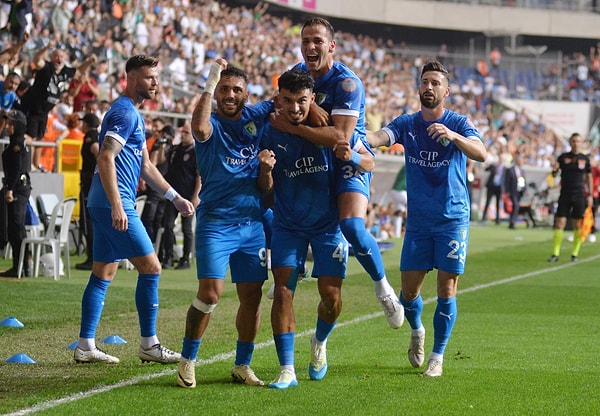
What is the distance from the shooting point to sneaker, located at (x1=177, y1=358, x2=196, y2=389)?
23.9ft

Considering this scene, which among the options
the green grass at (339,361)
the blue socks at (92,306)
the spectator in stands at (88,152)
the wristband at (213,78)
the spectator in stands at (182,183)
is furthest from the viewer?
the spectator in stands at (182,183)

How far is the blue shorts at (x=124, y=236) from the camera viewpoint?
834 cm

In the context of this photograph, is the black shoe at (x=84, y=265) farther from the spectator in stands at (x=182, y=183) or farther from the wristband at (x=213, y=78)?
the wristband at (x=213, y=78)

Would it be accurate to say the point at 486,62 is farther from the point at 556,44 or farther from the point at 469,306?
the point at 469,306

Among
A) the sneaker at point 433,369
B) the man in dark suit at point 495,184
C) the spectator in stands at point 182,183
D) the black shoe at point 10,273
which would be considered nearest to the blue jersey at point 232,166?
the sneaker at point 433,369

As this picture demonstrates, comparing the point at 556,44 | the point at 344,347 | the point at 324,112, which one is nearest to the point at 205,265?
the point at 324,112

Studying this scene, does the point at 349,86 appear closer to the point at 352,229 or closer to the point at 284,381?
the point at 352,229

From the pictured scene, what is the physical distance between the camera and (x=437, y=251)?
27.1 ft

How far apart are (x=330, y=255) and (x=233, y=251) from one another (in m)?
0.65

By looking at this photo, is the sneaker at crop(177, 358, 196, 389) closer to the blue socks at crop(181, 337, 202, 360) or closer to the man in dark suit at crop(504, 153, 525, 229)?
the blue socks at crop(181, 337, 202, 360)

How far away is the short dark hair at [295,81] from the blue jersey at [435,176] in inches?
56.4

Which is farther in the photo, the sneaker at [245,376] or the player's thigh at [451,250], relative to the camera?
the player's thigh at [451,250]

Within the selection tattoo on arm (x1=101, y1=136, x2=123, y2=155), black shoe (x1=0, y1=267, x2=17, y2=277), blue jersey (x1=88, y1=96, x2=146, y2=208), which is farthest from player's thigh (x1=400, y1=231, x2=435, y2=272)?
black shoe (x1=0, y1=267, x2=17, y2=277)

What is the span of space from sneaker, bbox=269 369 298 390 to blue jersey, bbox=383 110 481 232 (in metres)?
1.63
